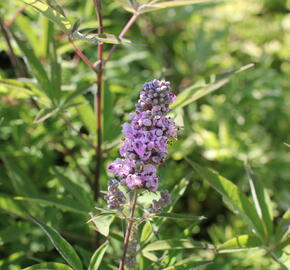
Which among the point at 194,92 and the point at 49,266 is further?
the point at 194,92

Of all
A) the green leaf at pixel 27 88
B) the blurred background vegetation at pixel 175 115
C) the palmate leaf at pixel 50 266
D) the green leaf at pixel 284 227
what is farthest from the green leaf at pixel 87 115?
the green leaf at pixel 284 227

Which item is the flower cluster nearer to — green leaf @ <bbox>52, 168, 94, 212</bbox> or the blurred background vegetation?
the blurred background vegetation

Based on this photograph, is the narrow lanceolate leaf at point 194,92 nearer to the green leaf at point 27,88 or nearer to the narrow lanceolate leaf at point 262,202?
the narrow lanceolate leaf at point 262,202

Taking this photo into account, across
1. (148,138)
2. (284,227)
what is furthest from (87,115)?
(284,227)

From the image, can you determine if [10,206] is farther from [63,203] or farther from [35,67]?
[35,67]

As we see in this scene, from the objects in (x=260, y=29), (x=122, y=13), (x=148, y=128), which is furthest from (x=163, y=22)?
(x=148, y=128)
